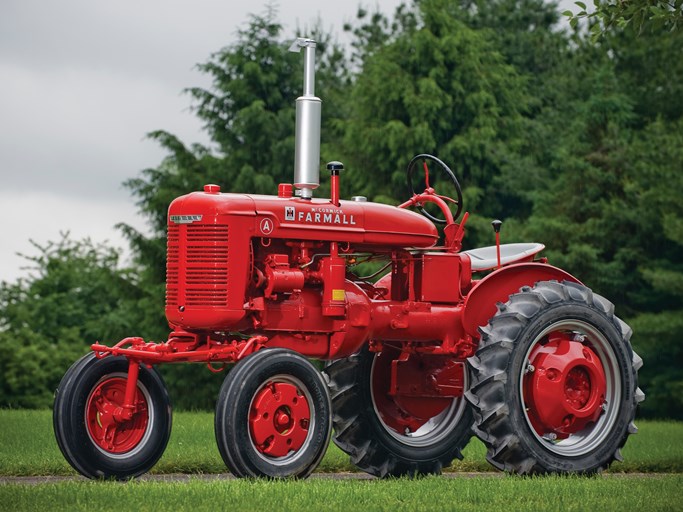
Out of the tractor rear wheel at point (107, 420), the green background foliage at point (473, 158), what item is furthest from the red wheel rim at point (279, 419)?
the green background foliage at point (473, 158)

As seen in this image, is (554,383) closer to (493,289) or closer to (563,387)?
(563,387)

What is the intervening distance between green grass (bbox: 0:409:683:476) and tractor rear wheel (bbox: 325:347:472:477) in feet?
2.23

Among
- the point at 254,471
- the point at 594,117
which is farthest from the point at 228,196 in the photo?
the point at 594,117

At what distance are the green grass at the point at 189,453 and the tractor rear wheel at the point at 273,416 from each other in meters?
2.19

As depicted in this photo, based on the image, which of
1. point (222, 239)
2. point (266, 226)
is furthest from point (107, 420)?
point (266, 226)

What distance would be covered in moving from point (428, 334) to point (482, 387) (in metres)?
0.94

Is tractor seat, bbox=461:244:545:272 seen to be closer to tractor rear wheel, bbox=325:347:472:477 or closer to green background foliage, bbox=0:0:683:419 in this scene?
tractor rear wheel, bbox=325:347:472:477

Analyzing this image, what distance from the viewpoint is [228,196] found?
9.24 m

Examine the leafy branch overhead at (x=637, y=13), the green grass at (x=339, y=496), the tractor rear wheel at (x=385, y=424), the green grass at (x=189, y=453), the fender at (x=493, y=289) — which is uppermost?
the leafy branch overhead at (x=637, y=13)

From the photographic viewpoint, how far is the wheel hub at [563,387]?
32.3 feet

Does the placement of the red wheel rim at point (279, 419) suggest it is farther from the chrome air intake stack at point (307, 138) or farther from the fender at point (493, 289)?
the fender at point (493, 289)

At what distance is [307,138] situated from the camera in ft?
31.5

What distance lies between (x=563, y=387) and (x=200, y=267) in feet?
9.63

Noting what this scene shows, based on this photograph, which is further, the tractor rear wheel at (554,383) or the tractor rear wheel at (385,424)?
the tractor rear wheel at (385,424)
